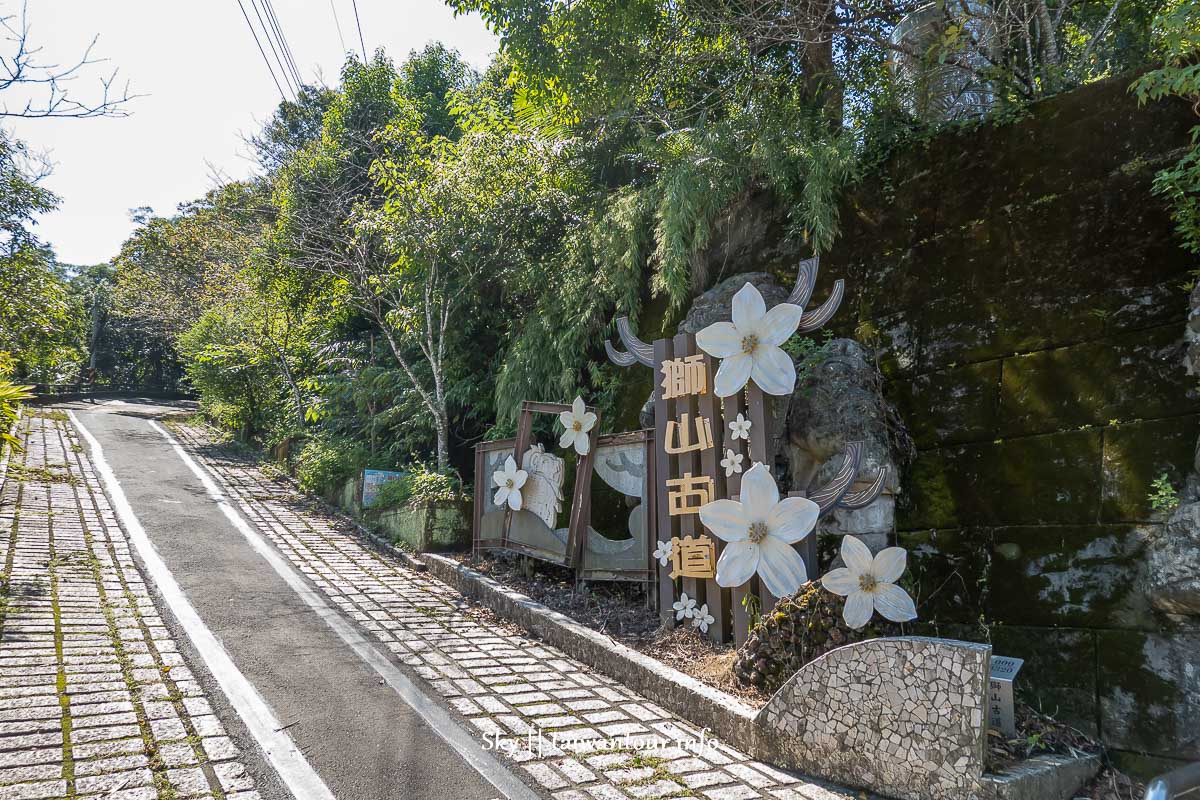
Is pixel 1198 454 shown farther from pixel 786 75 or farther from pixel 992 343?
pixel 786 75

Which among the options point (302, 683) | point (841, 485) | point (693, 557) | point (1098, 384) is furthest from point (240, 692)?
point (1098, 384)

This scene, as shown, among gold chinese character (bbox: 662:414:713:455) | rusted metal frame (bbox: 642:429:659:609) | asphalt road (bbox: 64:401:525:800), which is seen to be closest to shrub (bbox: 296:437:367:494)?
asphalt road (bbox: 64:401:525:800)

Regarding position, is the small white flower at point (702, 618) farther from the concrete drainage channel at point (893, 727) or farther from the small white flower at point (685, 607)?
the concrete drainage channel at point (893, 727)

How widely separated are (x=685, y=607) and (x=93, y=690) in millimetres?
4155

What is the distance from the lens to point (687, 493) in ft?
19.5

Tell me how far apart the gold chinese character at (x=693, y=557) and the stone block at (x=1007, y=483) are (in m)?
1.50

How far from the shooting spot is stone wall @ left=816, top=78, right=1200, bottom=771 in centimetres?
411

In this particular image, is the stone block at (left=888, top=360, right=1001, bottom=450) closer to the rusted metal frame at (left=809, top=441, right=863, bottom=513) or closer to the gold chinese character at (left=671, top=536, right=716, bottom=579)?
the rusted metal frame at (left=809, top=441, right=863, bottom=513)

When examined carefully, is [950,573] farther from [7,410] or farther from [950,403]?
[7,410]

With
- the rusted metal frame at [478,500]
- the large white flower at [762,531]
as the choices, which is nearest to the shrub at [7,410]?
the rusted metal frame at [478,500]

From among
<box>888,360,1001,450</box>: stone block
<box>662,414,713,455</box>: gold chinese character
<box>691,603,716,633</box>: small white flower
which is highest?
<box>888,360,1001,450</box>: stone block

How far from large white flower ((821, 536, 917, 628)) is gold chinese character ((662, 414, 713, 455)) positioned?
1.66 metres

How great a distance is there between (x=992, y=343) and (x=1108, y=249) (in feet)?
3.21

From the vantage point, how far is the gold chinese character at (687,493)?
5.82 m
